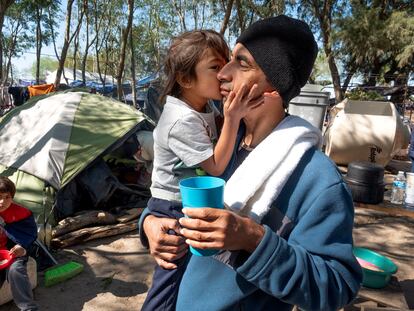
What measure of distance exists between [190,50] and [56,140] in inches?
164

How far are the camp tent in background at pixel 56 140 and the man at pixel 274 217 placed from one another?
415 centimetres

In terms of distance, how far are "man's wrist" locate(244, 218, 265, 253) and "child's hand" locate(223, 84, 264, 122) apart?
1.72 ft

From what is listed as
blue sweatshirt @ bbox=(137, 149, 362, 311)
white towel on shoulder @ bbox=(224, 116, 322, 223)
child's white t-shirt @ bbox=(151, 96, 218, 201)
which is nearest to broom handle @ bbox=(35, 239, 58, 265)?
child's white t-shirt @ bbox=(151, 96, 218, 201)

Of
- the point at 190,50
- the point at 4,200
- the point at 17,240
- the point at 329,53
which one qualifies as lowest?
the point at 17,240

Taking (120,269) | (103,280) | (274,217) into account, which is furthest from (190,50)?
(120,269)

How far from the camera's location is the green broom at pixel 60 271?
402 centimetres

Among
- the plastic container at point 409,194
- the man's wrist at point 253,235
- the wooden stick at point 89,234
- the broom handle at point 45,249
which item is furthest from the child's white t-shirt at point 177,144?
the wooden stick at point 89,234

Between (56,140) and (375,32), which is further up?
(375,32)

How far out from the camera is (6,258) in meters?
3.53

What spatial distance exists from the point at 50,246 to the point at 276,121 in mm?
4394

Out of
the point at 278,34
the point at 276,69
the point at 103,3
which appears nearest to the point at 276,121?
the point at 276,69

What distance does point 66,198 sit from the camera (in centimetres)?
553

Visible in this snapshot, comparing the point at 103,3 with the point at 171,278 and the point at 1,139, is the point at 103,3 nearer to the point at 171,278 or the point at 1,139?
the point at 1,139

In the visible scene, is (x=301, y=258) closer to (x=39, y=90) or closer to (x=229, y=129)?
(x=229, y=129)
